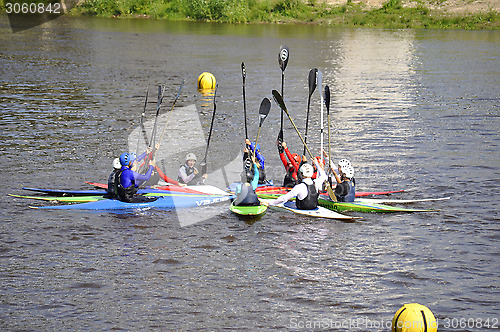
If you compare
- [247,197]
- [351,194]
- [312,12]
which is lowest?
[351,194]

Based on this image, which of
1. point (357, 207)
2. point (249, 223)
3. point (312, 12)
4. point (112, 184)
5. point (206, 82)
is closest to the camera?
point (249, 223)

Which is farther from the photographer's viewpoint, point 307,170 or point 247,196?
point 247,196

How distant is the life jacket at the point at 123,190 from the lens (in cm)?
1589

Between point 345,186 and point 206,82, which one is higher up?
point 206,82

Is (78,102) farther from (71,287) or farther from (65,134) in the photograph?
(71,287)

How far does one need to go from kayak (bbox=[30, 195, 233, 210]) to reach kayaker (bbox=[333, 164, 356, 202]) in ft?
9.61

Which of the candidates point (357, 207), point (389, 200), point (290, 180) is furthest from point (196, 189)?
point (389, 200)

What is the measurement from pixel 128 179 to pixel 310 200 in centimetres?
458

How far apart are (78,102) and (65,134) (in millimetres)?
6442

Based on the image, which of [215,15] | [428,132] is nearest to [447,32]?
[215,15]

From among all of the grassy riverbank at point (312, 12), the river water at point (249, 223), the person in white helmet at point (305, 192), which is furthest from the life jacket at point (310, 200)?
the grassy riverbank at point (312, 12)

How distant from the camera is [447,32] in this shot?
6244 centimetres

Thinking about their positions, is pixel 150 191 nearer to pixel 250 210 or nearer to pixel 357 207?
pixel 250 210

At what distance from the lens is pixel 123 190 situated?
15961 millimetres
